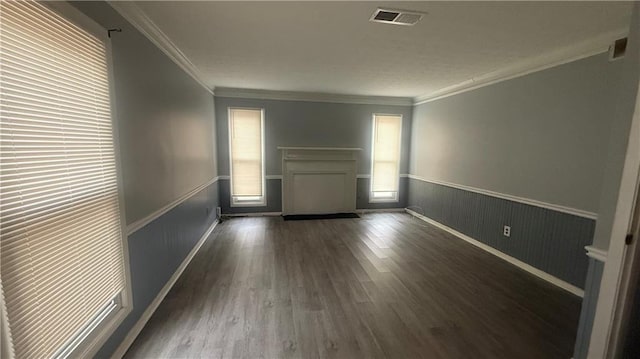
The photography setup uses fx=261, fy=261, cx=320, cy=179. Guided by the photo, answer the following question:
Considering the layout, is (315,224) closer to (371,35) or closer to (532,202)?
(532,202)

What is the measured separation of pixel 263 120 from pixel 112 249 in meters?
3.67

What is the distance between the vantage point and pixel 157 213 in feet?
7.38

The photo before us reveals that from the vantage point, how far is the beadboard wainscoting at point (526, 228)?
2.54 m

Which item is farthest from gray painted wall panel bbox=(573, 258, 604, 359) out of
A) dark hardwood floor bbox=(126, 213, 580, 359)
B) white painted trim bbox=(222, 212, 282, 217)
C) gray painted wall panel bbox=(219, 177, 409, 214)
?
white painted trim bbox=(222, 212, 282, 217)

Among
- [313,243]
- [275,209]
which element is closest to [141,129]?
[313,243]

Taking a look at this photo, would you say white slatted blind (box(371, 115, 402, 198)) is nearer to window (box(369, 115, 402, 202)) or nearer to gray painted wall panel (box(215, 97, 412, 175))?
window (box(369, 115, 402, 202))

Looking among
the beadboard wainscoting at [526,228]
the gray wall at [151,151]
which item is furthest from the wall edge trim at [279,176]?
the gray wall at [151,151]

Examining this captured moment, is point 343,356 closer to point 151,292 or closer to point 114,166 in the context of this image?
point 151,292

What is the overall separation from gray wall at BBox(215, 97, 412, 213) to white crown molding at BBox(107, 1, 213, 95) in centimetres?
177

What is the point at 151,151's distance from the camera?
2.15 metres

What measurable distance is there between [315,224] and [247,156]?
1854 millimetres

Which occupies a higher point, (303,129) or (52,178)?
(303,129)

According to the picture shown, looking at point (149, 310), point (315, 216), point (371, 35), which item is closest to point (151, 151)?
point (149, 310)

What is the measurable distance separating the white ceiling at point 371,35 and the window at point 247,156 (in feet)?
4.35
